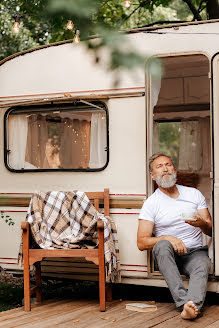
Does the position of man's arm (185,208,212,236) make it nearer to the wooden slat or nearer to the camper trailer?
the camper trailer

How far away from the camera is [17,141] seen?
19.1 ft

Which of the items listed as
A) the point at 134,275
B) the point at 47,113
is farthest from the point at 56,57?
the point at 134,275

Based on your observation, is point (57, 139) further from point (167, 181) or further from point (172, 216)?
point (172, 216)

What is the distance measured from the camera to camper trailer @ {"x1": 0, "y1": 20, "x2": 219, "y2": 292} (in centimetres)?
508

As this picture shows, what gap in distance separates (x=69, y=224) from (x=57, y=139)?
100 centimetres

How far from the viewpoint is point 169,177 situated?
5023 millimetres

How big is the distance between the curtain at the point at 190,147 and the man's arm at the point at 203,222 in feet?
11.5

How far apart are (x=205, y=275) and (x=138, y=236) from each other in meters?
0.69

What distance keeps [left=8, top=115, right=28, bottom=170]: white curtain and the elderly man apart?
1.49 metres

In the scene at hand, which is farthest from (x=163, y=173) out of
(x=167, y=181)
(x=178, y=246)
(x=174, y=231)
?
(x=178, y=246)

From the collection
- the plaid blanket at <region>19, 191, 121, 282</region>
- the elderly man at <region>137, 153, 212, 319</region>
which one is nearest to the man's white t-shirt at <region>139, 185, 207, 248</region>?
the elderly man at <region>137, 153, 212, 319</region>

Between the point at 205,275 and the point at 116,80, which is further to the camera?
the point at 205,275

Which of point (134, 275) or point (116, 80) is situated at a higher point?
point (116, 80)

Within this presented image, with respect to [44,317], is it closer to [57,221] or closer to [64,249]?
[64,249]
